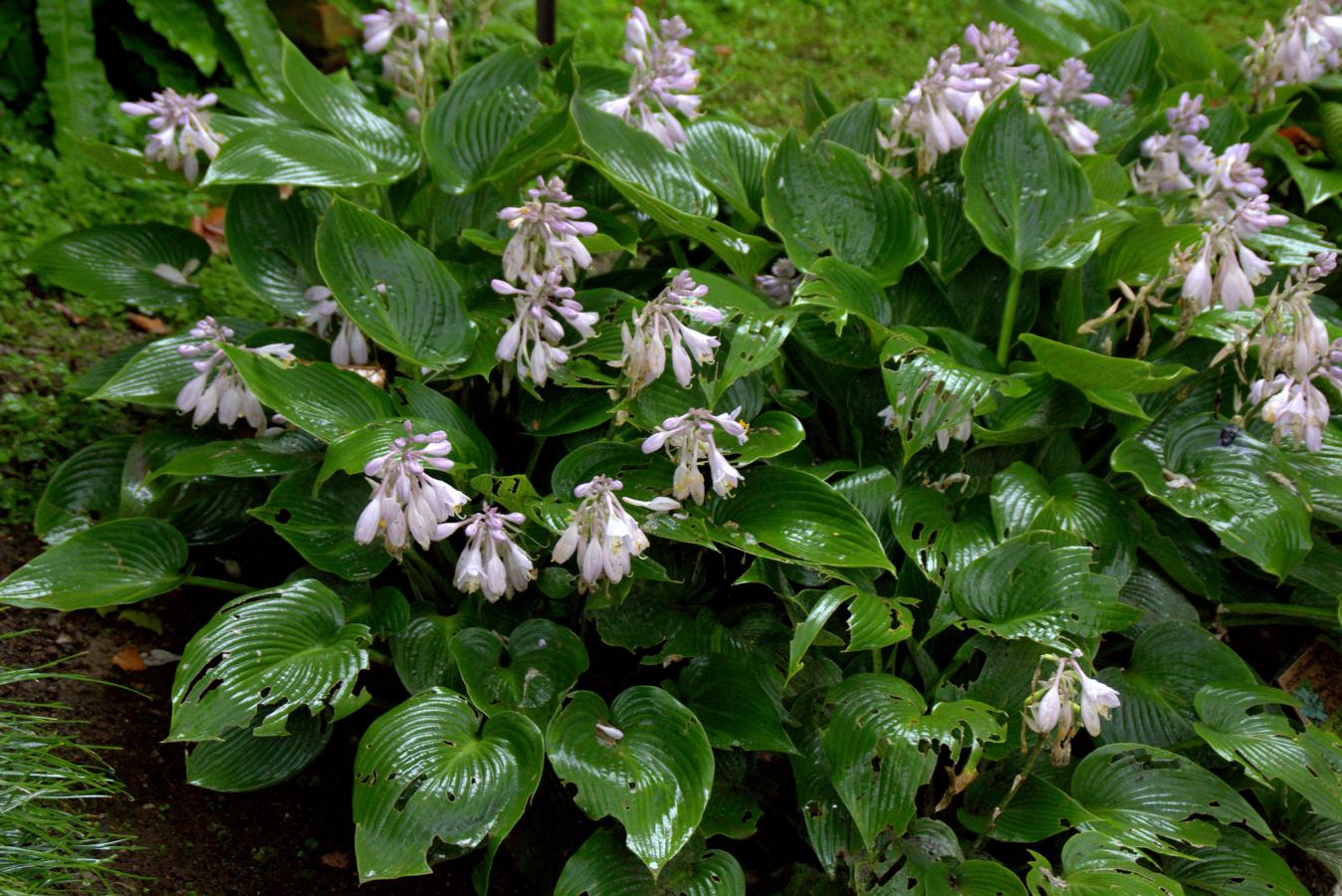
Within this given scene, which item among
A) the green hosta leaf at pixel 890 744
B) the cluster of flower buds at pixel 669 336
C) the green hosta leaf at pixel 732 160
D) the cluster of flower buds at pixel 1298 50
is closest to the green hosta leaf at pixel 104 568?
the cluster of flower buds at pixel 669 336

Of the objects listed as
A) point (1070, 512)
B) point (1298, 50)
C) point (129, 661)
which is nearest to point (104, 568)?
point (129, 661)

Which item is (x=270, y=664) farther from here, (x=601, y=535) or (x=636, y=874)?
(x=636, y=874)

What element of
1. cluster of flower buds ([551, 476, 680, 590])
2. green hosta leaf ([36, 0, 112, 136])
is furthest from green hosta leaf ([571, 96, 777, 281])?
green hosta leaf ([36, 0, 112, 136])

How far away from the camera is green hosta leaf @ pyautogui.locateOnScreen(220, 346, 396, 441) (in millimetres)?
2537

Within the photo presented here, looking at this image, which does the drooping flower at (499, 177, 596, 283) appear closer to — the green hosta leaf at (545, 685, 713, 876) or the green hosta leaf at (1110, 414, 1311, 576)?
the green hosta leaf at (545, 685, 713, 876)

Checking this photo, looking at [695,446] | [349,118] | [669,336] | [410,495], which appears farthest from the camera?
[349,118]

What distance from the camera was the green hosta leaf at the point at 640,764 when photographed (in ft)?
7.43

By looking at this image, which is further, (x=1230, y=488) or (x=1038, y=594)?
(x=1230, y=488)

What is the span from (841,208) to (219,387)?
160cm

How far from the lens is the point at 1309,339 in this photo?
2598mm

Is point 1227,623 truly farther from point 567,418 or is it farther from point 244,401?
point 244,401

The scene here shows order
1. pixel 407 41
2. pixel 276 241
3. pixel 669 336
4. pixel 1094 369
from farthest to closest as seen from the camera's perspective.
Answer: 1. pixel 407 41
2. pixel 276 241
3. pixel 1094 369
4. pixel 669 336

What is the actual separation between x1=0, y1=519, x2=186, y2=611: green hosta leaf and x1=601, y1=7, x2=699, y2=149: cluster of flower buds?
153 cm

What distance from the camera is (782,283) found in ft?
10.5
